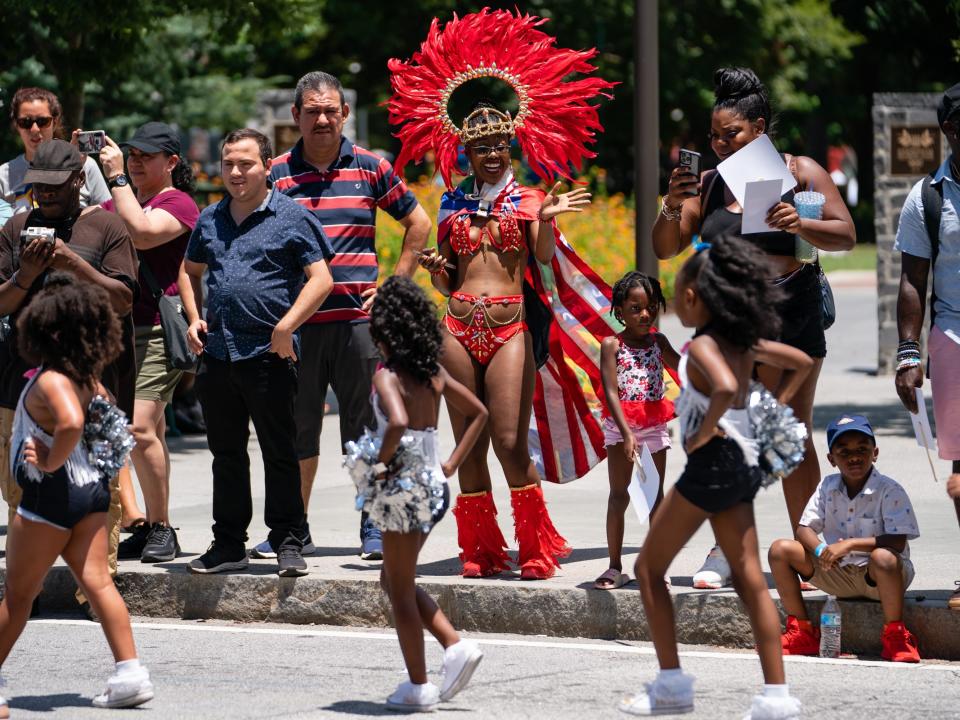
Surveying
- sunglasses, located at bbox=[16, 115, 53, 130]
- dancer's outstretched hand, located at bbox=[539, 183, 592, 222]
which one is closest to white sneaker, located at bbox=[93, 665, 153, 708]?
dancer's outstretched hand, located at bbox=[539, 183, 592, 222]

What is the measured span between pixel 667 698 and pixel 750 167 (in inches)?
88.6

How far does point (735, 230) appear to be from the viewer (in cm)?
681

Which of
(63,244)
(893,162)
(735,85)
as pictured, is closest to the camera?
(63,244)

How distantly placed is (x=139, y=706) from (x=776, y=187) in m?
3.08

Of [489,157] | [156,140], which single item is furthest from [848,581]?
[156,140]

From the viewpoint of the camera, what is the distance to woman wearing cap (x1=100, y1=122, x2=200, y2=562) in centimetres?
788

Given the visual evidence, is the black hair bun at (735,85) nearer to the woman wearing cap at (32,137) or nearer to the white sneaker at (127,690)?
the woman wearing cap at (32,137)

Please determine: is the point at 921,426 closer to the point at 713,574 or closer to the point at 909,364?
the point at 909,364

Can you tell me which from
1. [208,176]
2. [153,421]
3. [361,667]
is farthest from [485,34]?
[208,176]

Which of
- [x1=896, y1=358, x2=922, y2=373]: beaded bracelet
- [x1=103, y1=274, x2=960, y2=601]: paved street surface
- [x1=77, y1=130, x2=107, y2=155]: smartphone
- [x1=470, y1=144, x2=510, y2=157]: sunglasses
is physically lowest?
[x1=103, y1=274, x2=960, y2=601]: paved street surface

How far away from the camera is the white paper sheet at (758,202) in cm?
646

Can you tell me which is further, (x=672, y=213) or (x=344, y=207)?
(x=344, y=207)

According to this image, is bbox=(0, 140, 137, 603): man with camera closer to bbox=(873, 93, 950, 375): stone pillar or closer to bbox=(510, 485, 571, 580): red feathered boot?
bbox=(510, 485, 571, 580): red feathered boot

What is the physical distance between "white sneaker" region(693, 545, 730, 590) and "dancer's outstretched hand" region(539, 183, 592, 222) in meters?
1.59
